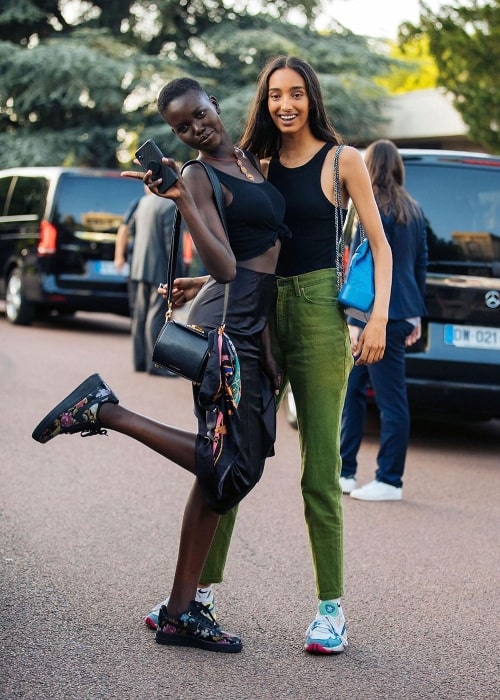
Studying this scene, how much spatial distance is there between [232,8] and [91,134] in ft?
14.7

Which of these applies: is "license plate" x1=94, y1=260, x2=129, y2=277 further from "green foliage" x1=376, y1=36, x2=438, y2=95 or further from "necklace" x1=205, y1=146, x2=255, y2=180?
"necklace" x1=205, y1=146, x2=255, y2=180

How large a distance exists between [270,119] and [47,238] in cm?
1085

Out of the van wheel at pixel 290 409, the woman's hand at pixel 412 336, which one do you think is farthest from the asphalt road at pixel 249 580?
the woman's hand at pixel 412 336

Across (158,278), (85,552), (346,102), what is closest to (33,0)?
(346,102)

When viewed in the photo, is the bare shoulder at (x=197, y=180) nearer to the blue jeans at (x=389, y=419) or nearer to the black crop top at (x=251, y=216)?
the black crop top at (x=251, y=216)

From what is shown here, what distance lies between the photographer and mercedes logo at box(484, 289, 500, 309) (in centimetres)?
771

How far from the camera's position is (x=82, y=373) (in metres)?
11.2

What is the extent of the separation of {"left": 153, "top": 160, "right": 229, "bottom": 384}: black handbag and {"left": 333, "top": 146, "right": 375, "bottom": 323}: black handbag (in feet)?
1.52

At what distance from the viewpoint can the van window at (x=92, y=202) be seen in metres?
14.8

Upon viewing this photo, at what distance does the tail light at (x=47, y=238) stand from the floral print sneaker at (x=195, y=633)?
11115 mm

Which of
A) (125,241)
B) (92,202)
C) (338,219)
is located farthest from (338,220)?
(92,202)

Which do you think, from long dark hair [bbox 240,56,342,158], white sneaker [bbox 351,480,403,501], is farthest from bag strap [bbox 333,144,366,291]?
white sneaker [bbox 351,480,403,501]

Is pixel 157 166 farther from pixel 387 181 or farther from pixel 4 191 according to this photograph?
pixel 4 191

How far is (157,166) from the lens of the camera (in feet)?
11.5
